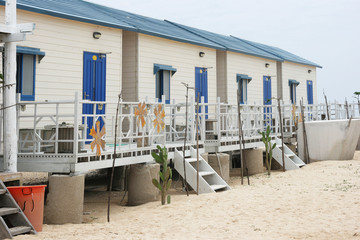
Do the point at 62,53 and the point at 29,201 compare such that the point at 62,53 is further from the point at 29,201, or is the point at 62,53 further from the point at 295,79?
the point at 295,79

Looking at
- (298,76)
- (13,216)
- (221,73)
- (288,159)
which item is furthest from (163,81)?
(298,76)

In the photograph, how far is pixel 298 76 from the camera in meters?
21.0

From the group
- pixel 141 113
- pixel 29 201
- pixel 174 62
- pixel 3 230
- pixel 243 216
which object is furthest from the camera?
pixel 174 62

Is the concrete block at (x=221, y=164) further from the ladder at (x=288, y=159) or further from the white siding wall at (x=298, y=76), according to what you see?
the white siding wall at (x=298, y=76)

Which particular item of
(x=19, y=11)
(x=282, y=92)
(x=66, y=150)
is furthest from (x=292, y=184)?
(x=282, y=92)

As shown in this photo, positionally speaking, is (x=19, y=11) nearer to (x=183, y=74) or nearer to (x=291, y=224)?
(x=183, y=74)

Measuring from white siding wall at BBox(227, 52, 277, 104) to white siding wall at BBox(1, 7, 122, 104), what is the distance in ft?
19.8

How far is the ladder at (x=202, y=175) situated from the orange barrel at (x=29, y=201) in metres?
3.83

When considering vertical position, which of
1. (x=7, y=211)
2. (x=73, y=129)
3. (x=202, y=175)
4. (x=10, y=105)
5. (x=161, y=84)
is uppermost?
(x=161, y=84)

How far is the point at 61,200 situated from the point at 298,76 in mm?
17023

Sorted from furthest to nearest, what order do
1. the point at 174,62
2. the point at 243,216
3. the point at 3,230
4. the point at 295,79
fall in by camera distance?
the point at 295,79, the point at 174,62, the point at 243,216, the point at 3,230

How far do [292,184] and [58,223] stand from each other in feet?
A: 18.1

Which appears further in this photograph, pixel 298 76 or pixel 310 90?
pixel 310 90

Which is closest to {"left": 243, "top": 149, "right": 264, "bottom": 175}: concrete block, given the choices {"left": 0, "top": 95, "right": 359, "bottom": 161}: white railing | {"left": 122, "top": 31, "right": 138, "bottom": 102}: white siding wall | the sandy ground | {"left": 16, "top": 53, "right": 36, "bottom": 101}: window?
{"left": 0, "top": 95, "right": 359, "bottom": 161}: white railing
